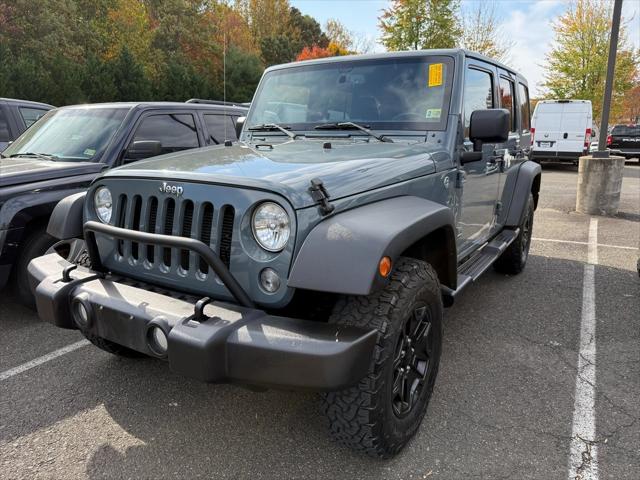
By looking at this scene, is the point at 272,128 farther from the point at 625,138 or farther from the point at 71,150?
the point at 625,138

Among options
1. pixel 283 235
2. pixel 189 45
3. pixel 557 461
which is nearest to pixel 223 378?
pixel 283 235

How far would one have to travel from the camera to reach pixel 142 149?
14.1 ft

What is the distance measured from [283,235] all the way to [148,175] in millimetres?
803

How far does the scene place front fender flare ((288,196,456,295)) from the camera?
5.98 ft

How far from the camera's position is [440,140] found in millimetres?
3096

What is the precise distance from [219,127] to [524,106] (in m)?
3.32

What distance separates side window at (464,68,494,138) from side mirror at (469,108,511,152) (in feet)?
0.80

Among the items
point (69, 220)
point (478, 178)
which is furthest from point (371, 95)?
point (69, 220)

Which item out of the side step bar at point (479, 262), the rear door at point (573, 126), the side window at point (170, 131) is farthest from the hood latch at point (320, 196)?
the rear door at point (573, 126)

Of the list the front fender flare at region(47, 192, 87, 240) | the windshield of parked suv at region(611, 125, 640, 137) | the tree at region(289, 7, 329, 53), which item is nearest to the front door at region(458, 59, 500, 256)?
the front fender flare at region(47, 192, 87, 240)

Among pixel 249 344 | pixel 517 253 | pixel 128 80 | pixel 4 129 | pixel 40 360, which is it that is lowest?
pixel 40 360

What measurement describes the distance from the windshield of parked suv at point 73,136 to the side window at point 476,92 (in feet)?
10.4

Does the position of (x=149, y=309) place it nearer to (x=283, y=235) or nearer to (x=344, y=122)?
(x=283, y=235)

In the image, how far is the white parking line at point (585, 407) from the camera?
229 centimetres
